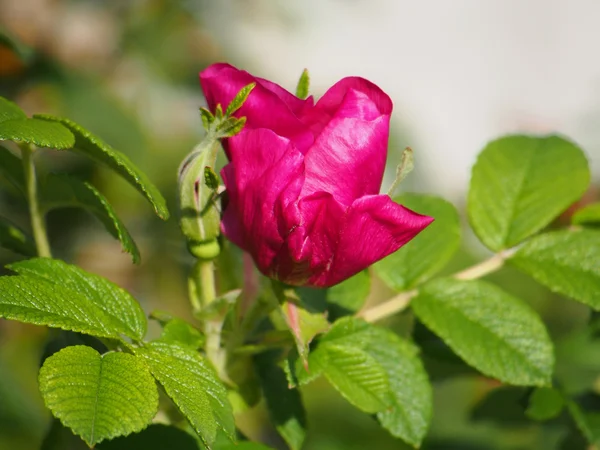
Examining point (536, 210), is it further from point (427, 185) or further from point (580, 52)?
point (580, 52)

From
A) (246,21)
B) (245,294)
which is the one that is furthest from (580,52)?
(245,294)

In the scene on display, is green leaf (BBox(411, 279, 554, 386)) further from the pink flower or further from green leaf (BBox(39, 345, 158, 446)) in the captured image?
green leaf (BBox(39, 345, 158, 446))

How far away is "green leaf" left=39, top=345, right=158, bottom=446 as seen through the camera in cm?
51

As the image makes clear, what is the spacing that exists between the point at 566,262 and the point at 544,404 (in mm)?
176

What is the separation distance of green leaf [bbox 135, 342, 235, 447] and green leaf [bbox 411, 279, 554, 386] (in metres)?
0.25

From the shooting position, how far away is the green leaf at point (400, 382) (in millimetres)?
739

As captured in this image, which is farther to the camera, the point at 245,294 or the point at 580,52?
the point at 580,52

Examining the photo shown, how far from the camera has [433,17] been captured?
4215mm

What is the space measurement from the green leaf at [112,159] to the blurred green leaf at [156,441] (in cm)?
20

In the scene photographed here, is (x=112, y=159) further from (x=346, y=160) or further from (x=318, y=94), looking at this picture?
(x=318, y=94)

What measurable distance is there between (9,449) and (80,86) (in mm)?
990

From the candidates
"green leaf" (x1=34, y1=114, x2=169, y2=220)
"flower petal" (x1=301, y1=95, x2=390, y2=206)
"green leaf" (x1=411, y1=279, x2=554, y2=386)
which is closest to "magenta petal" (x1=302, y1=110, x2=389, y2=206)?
"flower petal" (x1=301, y1=95, x2=390, y2=206)

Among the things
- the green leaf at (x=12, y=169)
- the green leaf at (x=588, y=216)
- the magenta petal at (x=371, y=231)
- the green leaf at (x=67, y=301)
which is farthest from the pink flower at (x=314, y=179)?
the green leaf at (x=588, y=216)

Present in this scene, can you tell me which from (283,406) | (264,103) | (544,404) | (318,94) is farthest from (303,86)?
(318,94)
